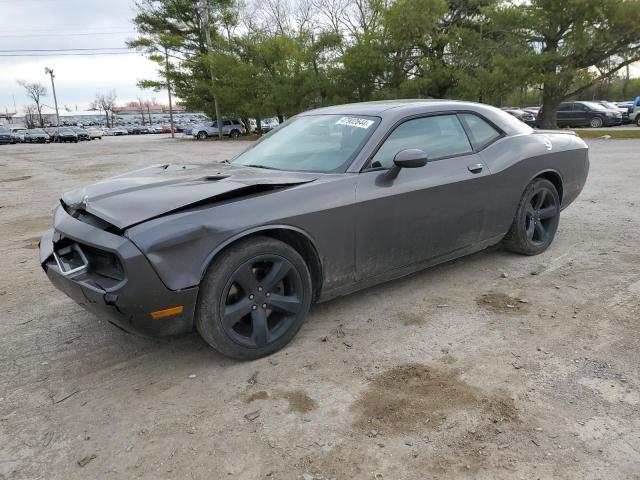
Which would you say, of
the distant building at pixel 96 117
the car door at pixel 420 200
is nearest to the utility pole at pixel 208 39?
the car door at pixel 420 200

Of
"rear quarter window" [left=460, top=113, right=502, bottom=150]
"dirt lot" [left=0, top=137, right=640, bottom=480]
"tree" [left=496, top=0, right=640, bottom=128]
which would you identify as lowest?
"dirt lot" [left=0, top=137, right=640, bottom=480]

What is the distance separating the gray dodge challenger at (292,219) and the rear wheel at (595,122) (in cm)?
2574

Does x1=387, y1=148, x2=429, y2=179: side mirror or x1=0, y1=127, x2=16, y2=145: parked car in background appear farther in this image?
x1=0, y1=127, x2=16, y2=145: parked car in background

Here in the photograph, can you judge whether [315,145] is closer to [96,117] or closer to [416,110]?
[416,110]

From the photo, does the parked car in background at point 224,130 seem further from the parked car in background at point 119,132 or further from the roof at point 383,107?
the roof at point 383,107

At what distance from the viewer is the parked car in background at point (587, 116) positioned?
2641 cm

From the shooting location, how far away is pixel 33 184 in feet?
41.2

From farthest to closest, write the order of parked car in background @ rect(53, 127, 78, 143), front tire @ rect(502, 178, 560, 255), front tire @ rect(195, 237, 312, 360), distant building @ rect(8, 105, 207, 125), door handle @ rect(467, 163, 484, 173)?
distant building @ rect(8, 105, 207, 125) < parked car in background @ rect(53, 127, 78, 143) < front tire @ rect(502, 178, 560, 255) < door handle @ rect(467, 163, 484, 173) < front tire @ rect(195, 237, 312, 360)

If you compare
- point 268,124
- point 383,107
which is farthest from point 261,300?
point 268,124

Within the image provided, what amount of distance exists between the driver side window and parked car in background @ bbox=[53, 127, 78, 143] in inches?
1862

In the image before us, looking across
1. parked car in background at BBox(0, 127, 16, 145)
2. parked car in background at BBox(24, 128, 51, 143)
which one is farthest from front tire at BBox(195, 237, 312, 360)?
parked car in background at BBox(0, 127, 16, 145)

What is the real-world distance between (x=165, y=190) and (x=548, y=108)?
25.0m

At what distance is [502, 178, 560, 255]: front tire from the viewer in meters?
4.59

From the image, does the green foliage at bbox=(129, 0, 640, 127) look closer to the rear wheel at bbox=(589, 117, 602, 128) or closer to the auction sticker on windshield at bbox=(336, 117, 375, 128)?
the rear wheel at bbox=(589, 117, 602, 128)
